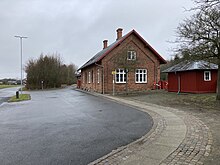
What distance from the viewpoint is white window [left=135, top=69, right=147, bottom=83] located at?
2955 cm

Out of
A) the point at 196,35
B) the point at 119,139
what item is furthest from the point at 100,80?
the point at 119,139

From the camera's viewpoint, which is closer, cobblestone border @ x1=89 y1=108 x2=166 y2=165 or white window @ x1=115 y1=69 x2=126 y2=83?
cobblestone border @ x1=89 y1=108 x2=166 y2=165

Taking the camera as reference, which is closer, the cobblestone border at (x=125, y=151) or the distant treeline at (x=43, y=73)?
the cobblestone border at (x=125, y=151)

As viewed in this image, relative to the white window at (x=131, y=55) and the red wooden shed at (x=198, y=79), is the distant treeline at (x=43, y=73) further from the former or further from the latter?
the red wooden shed at (x=198, y=79)

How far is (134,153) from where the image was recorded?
5000 millimetres

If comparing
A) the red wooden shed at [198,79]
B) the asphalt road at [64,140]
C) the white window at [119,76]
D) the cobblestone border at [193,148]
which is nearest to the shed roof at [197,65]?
the red wooden shed at [198,79]

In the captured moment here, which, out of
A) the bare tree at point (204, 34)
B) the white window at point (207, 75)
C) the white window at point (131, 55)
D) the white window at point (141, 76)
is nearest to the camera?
the bare tree at point (204, 34)

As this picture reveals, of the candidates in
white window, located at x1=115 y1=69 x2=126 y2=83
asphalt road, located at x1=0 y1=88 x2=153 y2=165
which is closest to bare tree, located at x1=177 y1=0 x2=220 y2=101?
asphalt road, located at x1=0 y1=88 x2=153 y2=165

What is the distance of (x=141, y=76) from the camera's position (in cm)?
2986

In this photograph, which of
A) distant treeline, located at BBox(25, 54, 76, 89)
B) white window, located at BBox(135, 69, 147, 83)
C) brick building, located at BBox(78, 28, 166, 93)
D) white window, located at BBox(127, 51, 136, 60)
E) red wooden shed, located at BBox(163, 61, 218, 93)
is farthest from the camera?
distant treeline, located at BBox(25, 54, 76, 89)

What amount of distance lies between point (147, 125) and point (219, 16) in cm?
950

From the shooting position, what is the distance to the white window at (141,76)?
29.6 m

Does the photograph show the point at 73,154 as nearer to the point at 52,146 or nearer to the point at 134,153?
the point at 52,146

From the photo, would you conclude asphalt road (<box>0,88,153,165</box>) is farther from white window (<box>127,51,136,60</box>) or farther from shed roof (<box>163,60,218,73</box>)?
white window (<box>127,51,136,60</box>)
